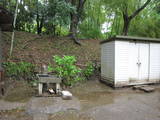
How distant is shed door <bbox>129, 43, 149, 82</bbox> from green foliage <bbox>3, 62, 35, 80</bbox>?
427 cm

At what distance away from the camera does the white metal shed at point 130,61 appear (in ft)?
16.9

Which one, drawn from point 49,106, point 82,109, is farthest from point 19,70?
point 82,109

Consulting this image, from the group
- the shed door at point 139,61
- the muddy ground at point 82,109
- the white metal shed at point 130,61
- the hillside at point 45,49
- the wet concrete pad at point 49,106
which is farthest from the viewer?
the hillside at point 45,49

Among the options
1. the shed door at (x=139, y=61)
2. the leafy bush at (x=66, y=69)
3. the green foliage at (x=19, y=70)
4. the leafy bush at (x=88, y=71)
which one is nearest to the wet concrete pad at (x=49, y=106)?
the leafy bush at (x=66, y=69)

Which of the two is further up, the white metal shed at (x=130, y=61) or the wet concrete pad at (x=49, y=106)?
the white metal shed at (x=130, y=61)

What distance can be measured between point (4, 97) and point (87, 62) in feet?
13.8

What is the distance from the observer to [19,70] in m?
5.45

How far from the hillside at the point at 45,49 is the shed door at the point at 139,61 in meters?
Answer: 2.46

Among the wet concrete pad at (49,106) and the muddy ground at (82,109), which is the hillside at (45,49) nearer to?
the wet concrete pad at (49,106)

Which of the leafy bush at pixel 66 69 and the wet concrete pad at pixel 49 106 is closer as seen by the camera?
the wet concrete pad at pixel 49 106

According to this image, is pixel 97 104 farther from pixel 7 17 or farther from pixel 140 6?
pixel 140 6

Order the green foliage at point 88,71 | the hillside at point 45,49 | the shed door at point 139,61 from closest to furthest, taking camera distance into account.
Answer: the shed door at point 139,61 → the green foliage at point 88,71 → the hillside at point 45,49

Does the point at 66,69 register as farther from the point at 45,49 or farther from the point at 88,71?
the point at 45,49

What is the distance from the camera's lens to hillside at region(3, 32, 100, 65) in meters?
6.51
